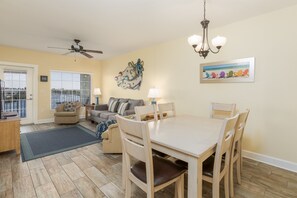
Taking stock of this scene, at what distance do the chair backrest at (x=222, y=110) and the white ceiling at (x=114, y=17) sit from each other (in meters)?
1.52

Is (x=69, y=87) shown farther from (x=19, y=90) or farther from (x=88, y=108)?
(x=19, y=90)

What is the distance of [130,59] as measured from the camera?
16.9 ft

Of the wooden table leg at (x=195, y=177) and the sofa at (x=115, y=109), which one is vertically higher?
the sofa at (x=115, y=109)

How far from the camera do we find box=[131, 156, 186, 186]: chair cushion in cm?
129

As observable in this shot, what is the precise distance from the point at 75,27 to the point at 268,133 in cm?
406

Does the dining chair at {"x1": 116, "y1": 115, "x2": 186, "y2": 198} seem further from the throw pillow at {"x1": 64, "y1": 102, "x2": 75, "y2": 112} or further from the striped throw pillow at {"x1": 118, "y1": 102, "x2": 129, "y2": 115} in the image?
the throw pillow at {"x1": 64, "y1": 102, "x2": 75, "y2": 112}

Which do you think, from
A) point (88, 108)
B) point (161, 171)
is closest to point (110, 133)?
point (161, 171)

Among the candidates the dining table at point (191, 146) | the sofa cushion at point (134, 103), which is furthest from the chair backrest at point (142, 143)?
the sofa cushion at point (134, 103)

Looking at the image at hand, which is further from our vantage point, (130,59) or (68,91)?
(68,91)

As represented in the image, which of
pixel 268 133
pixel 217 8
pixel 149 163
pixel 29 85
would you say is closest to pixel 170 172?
pixel 149 163

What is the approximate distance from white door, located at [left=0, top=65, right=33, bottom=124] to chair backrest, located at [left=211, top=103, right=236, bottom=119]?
5.64 meters

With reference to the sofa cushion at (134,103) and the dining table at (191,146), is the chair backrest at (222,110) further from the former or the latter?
the sofa cushion at (134,103)

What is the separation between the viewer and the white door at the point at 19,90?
186 inches

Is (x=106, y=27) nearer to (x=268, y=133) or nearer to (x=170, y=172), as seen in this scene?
(x=170, y=172)
